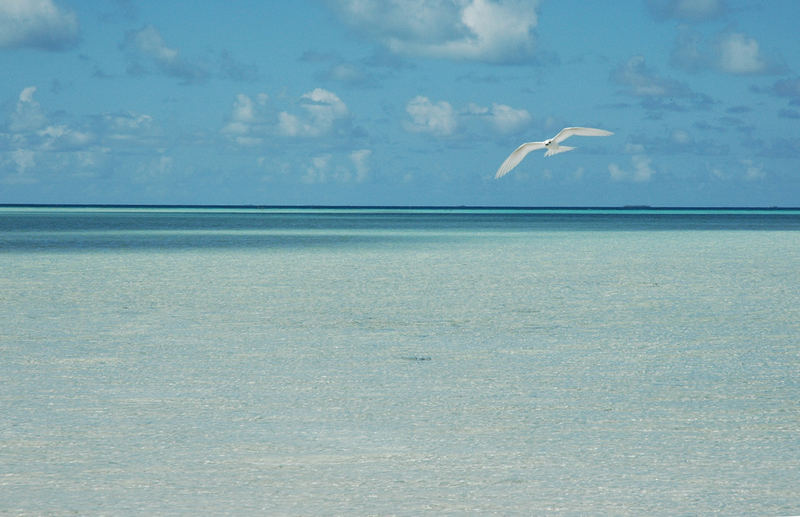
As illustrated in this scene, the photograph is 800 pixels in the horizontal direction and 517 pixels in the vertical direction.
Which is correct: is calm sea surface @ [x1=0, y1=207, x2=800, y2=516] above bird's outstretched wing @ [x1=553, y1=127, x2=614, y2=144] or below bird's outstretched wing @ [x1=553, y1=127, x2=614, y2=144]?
below

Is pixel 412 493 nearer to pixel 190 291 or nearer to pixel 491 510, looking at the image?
pixel 491 510

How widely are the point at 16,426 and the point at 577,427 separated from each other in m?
3.61

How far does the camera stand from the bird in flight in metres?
18.7

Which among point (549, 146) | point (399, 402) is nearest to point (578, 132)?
point (549, 146)

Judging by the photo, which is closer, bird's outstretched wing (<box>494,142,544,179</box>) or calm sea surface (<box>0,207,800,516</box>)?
calm sea surface (<box>0,207,800,516</box>)

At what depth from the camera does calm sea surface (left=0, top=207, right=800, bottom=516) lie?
232 inches

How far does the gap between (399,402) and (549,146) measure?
11271mm

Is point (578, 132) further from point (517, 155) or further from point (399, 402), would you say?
point (399, 402)

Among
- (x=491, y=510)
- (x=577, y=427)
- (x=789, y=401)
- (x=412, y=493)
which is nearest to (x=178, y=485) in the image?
(x=412, y=493)

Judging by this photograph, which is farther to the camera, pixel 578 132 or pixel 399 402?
pixel 578 132

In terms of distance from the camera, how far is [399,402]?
8.64 meters

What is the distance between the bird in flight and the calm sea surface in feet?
7.46

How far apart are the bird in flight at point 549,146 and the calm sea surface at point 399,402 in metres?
2.27

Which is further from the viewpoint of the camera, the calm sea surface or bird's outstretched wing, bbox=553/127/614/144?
bird's outstretched wing, bbox=553/127/614/144
